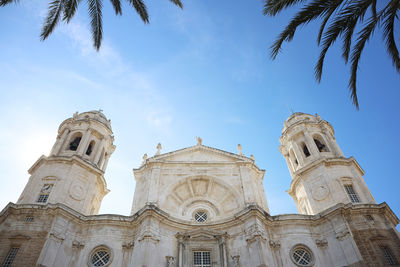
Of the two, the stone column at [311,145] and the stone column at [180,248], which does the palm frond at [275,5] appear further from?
the stone column at [311,145]

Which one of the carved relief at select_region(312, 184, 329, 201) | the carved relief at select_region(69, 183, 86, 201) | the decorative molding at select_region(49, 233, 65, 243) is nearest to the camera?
the decorative molding at select_region(49, 233, 65, 243)

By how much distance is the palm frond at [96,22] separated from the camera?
12.9 m

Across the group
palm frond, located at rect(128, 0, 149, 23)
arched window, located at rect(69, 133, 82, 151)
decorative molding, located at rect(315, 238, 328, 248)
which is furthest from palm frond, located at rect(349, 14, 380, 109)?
arched window, located at rect(69, 133, 82, 151)

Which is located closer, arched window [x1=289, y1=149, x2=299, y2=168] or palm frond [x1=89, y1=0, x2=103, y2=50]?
palm frond [x1=89, y1=0, x2=103, y2=50]

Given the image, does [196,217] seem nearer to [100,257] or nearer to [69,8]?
[100,257]

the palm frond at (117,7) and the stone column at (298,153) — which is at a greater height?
the stone column at (298,153)

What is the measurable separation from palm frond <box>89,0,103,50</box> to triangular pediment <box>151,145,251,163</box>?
Answer: 55.9ft

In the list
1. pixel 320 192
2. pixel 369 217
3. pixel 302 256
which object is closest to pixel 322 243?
pixel 302 256

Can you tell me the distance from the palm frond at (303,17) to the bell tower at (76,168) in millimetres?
20665

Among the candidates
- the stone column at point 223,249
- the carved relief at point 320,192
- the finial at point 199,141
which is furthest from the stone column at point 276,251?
the finial at point 199,141

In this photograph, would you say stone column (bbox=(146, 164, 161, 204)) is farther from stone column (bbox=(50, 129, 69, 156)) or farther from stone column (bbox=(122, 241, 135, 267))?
stone column (bbox=(50, 129, 69, 156))

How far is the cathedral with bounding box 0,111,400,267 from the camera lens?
2082 centimetres

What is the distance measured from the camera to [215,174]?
28.4m

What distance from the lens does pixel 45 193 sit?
24.7 meters
